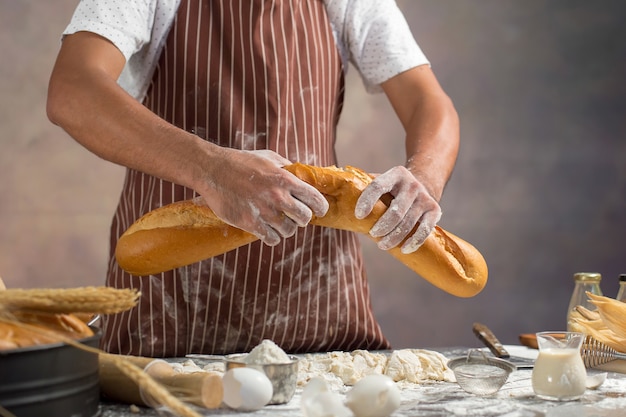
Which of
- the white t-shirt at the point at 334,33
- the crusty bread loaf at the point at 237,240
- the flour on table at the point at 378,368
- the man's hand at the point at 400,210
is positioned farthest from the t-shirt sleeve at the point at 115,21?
the flour on table at the point at 378,368

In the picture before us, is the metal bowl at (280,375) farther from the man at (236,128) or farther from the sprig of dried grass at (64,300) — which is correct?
the man at (236,128)

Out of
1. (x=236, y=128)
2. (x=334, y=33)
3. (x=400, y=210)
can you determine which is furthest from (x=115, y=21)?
(x=400, y=210)

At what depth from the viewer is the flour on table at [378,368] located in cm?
149

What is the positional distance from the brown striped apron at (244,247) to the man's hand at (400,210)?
461 mm

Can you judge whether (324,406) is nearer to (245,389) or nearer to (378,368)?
(245,389)

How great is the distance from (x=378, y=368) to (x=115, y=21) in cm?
111

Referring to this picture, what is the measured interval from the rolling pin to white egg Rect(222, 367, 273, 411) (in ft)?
0.06

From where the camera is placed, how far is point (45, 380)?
1052 mm

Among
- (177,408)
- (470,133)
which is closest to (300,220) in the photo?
(177,408)

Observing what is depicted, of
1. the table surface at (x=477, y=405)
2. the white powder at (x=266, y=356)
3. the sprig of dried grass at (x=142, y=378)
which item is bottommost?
the table surface at (x=477, y=405)

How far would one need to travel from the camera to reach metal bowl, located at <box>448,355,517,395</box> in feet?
4.57

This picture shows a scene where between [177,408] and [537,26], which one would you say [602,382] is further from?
[537,26]

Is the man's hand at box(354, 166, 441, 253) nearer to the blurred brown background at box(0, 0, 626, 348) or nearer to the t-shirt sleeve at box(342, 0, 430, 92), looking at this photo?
the t-shirt sleeve at box(342, 0, 430, 92)

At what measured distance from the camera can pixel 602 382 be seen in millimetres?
1495
